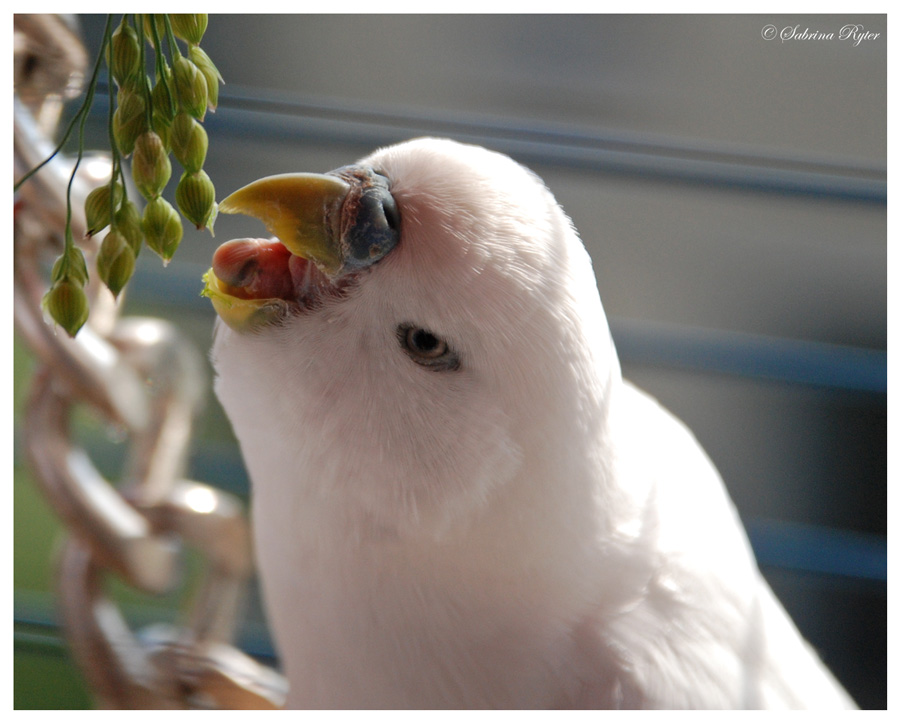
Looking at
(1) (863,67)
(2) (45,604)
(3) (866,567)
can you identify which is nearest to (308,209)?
(1) (863,67)

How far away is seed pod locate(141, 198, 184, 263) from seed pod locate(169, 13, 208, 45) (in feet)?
0.38

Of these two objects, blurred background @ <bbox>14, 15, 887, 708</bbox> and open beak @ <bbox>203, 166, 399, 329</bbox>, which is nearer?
open beak @ <bbox>203, 166, 399, 329</bbox>

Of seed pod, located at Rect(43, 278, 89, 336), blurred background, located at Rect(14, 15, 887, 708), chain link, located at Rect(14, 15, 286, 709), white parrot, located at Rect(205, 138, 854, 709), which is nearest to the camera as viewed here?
seed pod, located at Rect(43, 278, 89, 336)

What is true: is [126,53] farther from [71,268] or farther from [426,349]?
[426,349]

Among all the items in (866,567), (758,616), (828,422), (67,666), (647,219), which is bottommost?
(67,666)

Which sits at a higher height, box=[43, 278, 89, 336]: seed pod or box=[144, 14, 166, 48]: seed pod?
box=[144, 14, 166, 48]: seed pod

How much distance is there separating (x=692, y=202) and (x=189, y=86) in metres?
0.73

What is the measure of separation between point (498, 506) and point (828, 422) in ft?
2.51

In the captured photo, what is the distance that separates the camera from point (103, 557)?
0.76 metres

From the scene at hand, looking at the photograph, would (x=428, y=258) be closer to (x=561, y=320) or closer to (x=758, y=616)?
(x=561, y=320)

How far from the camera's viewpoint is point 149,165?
49 centimetres

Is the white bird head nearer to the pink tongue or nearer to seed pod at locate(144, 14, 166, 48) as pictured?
the pink tongue

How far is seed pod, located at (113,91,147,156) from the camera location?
49 cm

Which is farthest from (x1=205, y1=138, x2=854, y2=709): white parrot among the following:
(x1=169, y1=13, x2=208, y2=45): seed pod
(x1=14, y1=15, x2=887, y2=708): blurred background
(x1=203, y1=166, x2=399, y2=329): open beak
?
(x1=14, y1=15, x2=887, y2=708): blurred background
